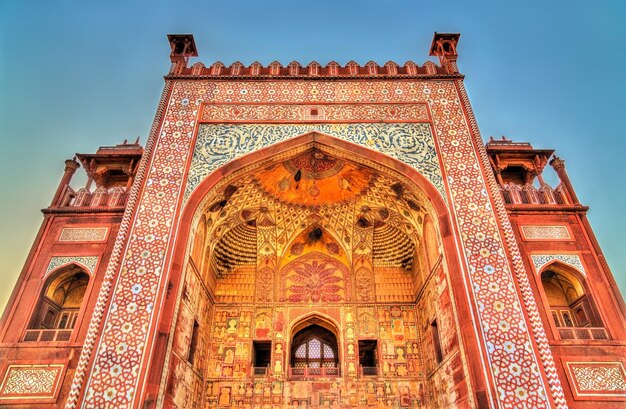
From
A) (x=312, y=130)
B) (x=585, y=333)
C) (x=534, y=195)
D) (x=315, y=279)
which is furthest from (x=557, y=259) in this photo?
(x=315, y=279)

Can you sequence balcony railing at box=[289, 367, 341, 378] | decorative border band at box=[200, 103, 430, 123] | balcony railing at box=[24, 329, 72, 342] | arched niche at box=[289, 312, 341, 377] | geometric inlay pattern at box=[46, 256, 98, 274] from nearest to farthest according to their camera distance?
1. balcony railing at box=[24, 329, 72, 342]
2. geometric inlay pattern at box=[46, 256, 98, 274]
3. decorative border band at box=[200, 103, 430, 123]
4. balcony railing at box=[289, 367, 341, 378]
5. arched niche at box=[289, 312, 341, 377]

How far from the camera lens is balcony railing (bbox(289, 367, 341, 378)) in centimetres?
1009

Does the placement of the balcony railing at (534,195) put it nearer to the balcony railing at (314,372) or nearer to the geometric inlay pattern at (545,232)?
the geometric inlay pattern at (545,232)

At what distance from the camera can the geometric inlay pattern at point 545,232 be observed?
818 centimetres

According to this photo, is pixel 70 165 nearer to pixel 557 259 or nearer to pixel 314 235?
pixel 314 235

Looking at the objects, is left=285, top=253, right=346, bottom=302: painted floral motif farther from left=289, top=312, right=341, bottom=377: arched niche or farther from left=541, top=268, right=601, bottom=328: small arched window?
Result: left=541, top=268, right=601, bottom=328: small arched window

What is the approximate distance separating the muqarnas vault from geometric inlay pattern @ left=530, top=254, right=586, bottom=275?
25 mm

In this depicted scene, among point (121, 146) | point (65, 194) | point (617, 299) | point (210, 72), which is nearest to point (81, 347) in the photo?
point (65, 194)

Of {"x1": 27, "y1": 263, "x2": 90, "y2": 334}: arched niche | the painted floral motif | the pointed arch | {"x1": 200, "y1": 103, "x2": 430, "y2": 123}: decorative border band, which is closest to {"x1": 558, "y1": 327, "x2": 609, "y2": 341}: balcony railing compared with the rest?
{"x1": 200, "y1": 103, "x2": 430, "y2": 123}: decorative border band

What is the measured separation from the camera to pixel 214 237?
10.3 m

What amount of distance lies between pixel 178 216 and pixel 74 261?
2132mm

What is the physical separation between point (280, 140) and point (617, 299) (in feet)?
24.5

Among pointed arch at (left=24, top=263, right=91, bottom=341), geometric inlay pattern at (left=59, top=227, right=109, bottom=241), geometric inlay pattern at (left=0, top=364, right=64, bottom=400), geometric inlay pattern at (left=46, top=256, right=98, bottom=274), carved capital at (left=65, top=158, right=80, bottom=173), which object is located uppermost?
carved capital at (left=65, top=158, right=80, bottom=173)

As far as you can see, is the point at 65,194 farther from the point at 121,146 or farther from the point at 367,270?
the point at 367,270
